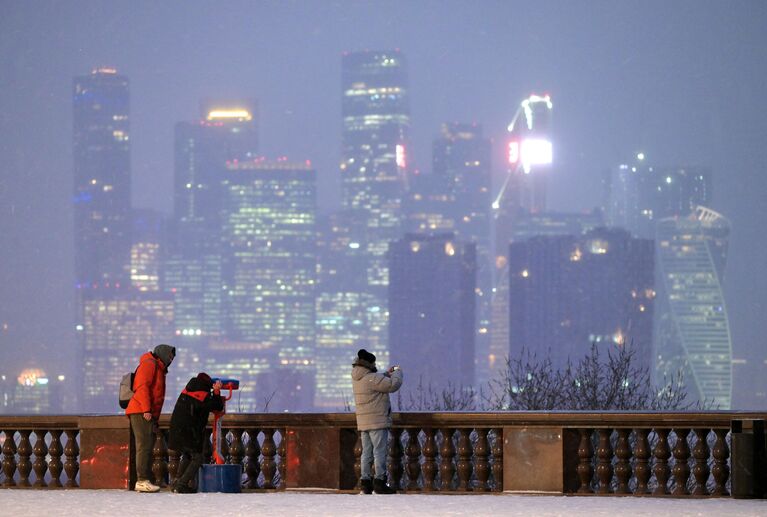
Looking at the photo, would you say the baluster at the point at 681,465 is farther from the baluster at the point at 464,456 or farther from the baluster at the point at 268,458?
the baluster at the point at 268,458

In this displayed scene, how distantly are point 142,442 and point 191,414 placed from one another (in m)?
0.83

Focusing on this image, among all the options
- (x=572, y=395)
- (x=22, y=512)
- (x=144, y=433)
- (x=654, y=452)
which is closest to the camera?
(x=22, y=512)

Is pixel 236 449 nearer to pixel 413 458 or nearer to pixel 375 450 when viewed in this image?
pixel 375 450

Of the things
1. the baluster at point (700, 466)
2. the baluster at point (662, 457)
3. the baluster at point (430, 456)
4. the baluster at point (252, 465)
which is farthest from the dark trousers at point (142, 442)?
the baluster at point (700, 466)

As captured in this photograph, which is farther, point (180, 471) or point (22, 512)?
point (180, 471)

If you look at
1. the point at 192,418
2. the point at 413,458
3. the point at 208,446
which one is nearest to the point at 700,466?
the point at 413,458

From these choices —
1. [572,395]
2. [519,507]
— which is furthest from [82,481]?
[572,395]

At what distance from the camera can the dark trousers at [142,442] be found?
18.3 meters

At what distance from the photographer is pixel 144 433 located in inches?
722

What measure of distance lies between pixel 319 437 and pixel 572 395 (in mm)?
25390

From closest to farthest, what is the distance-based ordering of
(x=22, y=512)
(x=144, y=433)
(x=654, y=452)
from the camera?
(x=22, y=512) < (x=654, y=452) < (x=144, y=433)

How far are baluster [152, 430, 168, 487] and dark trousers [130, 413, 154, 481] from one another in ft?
1.87

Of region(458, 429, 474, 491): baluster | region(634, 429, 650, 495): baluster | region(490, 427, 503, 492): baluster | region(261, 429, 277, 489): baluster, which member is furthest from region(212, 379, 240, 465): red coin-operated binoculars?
region(634, 429, 650, 495): baluster

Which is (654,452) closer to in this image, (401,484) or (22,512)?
(401,484)
